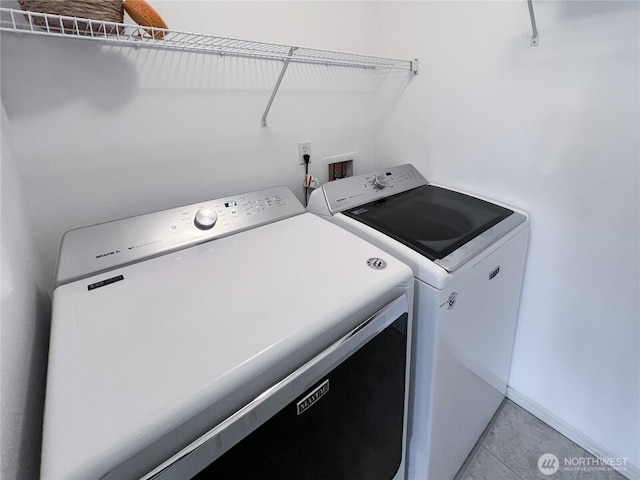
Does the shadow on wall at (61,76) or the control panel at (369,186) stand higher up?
the shadow on wall at (61,76)

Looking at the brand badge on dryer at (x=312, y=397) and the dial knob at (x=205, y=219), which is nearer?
the brand badge on dryer at (x=312, y=397)

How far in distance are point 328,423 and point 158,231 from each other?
75cm

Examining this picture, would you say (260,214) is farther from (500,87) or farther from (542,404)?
(542,404)

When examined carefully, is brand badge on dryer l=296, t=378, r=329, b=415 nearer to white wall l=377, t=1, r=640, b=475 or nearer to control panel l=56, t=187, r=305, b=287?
control panel l=56, t=187, r=305, b=287

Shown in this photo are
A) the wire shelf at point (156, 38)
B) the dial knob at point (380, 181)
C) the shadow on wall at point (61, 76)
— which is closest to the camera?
the wire shelf at point (156, 38)

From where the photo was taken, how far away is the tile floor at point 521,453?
1.38 m

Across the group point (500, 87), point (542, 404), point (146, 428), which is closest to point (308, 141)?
point (500, 87)

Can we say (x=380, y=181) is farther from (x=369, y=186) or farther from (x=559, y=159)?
(x=559, y=159)

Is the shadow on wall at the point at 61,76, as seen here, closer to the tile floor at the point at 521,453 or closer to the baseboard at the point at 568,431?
the tile floor at the point at 521,453

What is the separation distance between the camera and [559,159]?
1267mm

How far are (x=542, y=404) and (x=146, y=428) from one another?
1.80 m

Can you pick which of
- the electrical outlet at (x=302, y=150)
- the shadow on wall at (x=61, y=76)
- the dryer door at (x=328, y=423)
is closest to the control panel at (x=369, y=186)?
the electrical outlet at (x=302, y=150)

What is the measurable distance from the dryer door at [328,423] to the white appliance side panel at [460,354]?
96 millimetres

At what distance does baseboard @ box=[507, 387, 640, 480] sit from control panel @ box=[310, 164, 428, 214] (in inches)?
47.1
